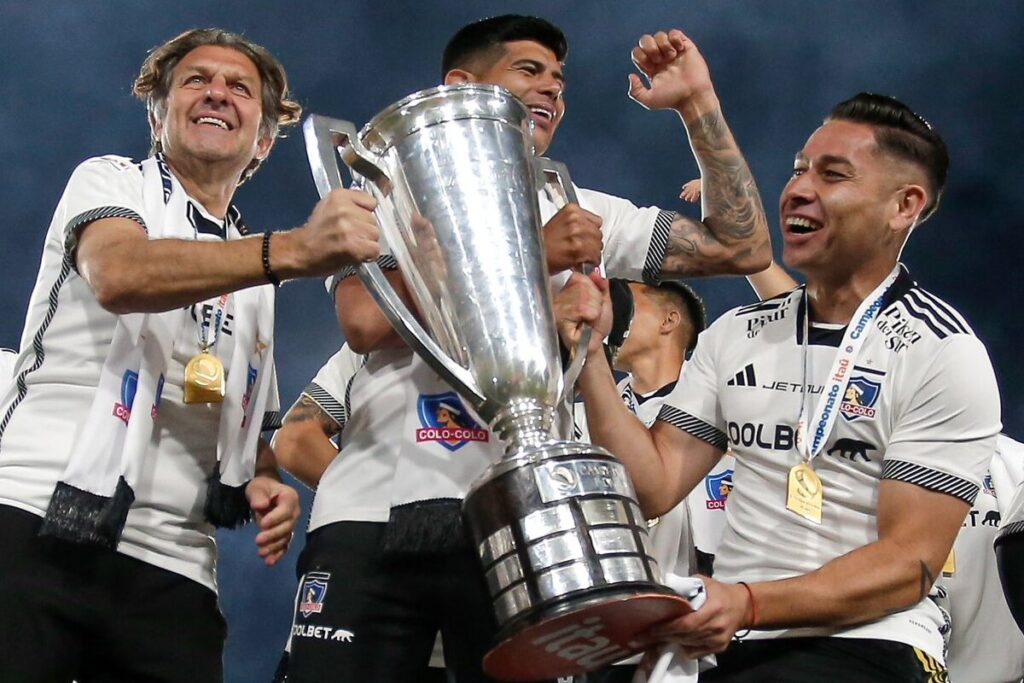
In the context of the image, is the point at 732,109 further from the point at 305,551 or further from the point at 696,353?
the point at 305,551

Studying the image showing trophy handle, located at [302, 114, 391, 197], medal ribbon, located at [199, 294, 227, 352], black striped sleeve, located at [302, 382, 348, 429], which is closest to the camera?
trophy handle, located at [302, 114, 391, 197]

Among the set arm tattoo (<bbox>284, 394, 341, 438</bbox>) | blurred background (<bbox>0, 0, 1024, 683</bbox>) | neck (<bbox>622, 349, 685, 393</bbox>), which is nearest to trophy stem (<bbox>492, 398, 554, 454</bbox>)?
arm tattoo (<bbox>284, 394, 341, 438</bbox>)

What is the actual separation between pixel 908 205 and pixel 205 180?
1.23 metres

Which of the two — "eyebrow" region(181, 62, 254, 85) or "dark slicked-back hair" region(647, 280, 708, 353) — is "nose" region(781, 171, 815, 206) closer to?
"eyebrow" region(181, 62, 254, 85)

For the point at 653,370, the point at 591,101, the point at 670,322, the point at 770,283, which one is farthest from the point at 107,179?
the point at 591,101

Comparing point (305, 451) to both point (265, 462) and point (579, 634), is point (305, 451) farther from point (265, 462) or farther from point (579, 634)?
point (579, 634)

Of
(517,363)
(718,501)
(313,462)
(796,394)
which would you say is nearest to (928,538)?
(796,394)

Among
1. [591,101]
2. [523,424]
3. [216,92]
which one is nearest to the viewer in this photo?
[523,424]

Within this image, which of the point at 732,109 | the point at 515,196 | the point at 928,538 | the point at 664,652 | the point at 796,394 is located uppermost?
the point at 732,109

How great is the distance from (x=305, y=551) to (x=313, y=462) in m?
0.87

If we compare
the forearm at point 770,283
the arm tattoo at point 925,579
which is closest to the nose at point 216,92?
the arm tattoo at point 925,579

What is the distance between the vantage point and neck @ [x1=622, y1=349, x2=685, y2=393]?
3.41 metres

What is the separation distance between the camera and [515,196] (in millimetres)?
1745

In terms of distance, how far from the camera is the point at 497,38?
2172 millimetres
